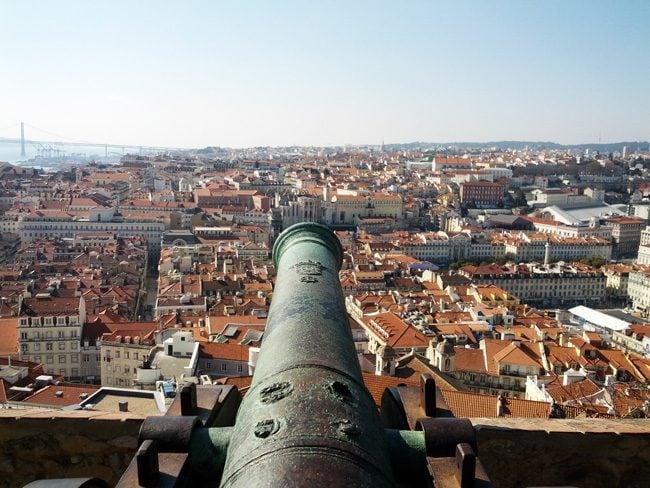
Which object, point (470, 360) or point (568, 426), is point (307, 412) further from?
point (470, 360)

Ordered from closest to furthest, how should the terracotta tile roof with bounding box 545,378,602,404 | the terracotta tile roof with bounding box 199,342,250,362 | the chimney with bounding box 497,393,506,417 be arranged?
the chimney with bounding box 497,393,506,417 → the terracotta tile roof with bounding box 545,378,602,404 → the terracotta tile roof with bounding box 199,342,250,362

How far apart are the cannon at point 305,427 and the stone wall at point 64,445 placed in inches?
50.5

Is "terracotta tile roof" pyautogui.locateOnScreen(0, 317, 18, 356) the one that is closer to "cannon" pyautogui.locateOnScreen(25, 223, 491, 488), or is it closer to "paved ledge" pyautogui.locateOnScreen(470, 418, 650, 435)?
"paved ledge" pyautogui.locateOnScreen(470, 418, 650, 435)

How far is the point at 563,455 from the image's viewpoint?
198 inches

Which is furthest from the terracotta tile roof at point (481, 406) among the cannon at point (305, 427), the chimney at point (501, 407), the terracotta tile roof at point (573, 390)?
the cannon at point (305, 427)

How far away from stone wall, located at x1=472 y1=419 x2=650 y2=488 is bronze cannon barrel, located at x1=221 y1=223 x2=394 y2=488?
1.77 m

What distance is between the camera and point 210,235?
5300 cm

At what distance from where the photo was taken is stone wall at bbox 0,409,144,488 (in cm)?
493

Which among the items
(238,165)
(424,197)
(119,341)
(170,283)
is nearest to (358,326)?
(119,341)

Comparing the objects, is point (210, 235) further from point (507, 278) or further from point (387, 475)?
point (387, 475)

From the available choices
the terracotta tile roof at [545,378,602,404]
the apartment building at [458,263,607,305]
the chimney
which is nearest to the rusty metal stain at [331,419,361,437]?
the chimney

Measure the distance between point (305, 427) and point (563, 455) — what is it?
124 inches

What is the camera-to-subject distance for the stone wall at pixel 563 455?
196 inches

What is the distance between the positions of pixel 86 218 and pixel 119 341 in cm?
3858
